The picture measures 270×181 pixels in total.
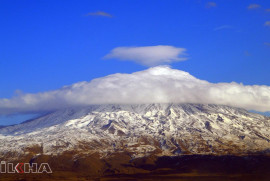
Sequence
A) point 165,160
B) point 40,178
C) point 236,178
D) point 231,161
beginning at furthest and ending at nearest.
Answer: point 165,160, point 231,161, point 40,178, point 236,178

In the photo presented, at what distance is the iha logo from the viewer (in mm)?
180100

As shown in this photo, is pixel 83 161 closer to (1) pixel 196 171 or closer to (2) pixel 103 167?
(2) pixel 103 167

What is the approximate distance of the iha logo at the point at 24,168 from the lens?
18010 cm

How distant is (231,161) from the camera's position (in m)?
177

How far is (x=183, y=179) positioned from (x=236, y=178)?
2057 centimetres

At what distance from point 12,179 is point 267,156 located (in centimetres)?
11593

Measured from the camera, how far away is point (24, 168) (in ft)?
→ 606

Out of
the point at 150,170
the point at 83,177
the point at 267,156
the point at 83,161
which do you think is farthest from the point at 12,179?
the point at 267,156

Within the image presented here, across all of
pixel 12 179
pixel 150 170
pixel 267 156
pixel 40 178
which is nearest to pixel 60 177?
pixel 40 178

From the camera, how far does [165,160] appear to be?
191 metres

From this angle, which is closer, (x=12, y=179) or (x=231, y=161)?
(x=12, y=179)

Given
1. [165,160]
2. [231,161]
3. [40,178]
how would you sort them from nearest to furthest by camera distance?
[40,178], [231,161], [165,160]

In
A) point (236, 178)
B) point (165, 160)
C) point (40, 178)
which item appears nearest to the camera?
point (236, 178)

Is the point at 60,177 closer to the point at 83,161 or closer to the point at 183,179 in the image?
the point at 83,161
